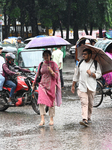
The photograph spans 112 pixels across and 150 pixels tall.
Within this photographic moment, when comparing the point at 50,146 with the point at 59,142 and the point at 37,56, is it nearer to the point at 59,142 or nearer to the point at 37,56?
the point at 59,142

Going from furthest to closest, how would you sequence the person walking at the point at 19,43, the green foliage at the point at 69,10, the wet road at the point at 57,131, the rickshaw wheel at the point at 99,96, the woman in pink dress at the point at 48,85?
the green foliage at the point at 69,10
the person walking at the point at 19,43
the rickshaw wheel at the point at 99,96
the woman in pink dress at the point at 48,85
the wet road at the point at 57,131

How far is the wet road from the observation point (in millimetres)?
6461

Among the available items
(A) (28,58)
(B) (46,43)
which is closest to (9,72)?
(B) (46,43)

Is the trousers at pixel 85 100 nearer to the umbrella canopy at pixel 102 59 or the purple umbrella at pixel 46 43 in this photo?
the umbrella canopy at pixel 102 59

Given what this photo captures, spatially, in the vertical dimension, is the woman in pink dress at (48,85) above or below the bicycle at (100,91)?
above

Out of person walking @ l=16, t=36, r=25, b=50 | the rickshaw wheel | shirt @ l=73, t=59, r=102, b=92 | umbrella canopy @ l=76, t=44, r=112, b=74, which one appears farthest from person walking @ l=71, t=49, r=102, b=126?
person walking @ l=16, t=36, r=25, b=50

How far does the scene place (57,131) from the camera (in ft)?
25.1

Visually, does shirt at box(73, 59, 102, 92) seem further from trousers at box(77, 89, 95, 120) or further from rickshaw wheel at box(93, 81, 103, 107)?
rickshaw wheel at box(93, 81, 103, 107)

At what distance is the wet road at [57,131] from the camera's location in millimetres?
6461

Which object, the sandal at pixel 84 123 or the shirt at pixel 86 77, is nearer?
the sandal at pixel 84 123

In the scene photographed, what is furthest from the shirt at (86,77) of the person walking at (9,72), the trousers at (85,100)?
the person walking at (9,72)

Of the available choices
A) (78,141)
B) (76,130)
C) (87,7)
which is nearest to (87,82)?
(76,130)

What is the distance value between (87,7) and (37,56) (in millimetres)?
23509

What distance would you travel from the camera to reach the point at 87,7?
36.8 metres
